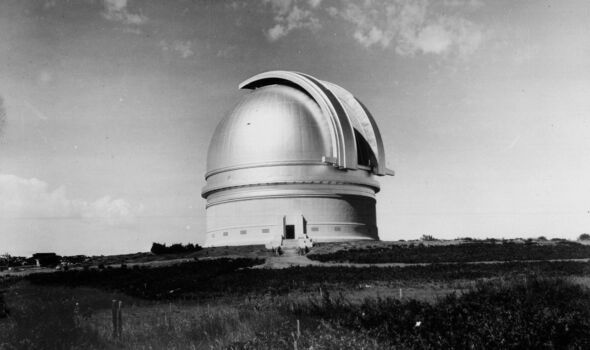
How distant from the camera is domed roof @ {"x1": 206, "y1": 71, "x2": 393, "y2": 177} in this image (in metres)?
42.7

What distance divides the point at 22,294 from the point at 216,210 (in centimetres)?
2693

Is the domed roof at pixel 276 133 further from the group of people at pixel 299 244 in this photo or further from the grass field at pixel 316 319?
the grass field at pixel 316 319

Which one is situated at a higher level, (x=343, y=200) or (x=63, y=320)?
(x=343, y=200)

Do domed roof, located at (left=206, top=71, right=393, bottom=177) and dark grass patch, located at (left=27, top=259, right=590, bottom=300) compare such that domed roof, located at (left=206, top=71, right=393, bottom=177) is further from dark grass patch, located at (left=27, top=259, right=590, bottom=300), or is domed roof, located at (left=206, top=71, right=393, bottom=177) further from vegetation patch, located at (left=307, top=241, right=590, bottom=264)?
dark grass patch, located at (left=27, top=259, right=590, bottom=300)

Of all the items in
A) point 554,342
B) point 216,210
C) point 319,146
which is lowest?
point 554,342

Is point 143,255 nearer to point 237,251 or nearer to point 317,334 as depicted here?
point 237,251

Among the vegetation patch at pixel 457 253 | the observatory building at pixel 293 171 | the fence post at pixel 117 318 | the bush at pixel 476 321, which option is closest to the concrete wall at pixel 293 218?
the observatory building at pixel 293 171

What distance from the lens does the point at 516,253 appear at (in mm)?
31125

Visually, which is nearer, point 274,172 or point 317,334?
point 317,334

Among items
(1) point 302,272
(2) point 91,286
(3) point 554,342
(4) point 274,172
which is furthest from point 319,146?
(3) point 554,342

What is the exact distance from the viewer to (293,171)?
42.8m

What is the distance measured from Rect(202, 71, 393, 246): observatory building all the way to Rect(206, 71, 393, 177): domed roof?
0.08m

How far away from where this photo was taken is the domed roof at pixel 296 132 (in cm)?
4266

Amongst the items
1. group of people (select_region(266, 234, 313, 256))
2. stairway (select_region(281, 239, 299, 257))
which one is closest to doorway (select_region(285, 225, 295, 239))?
group of people (select_region(266, 234, 313, 256))
